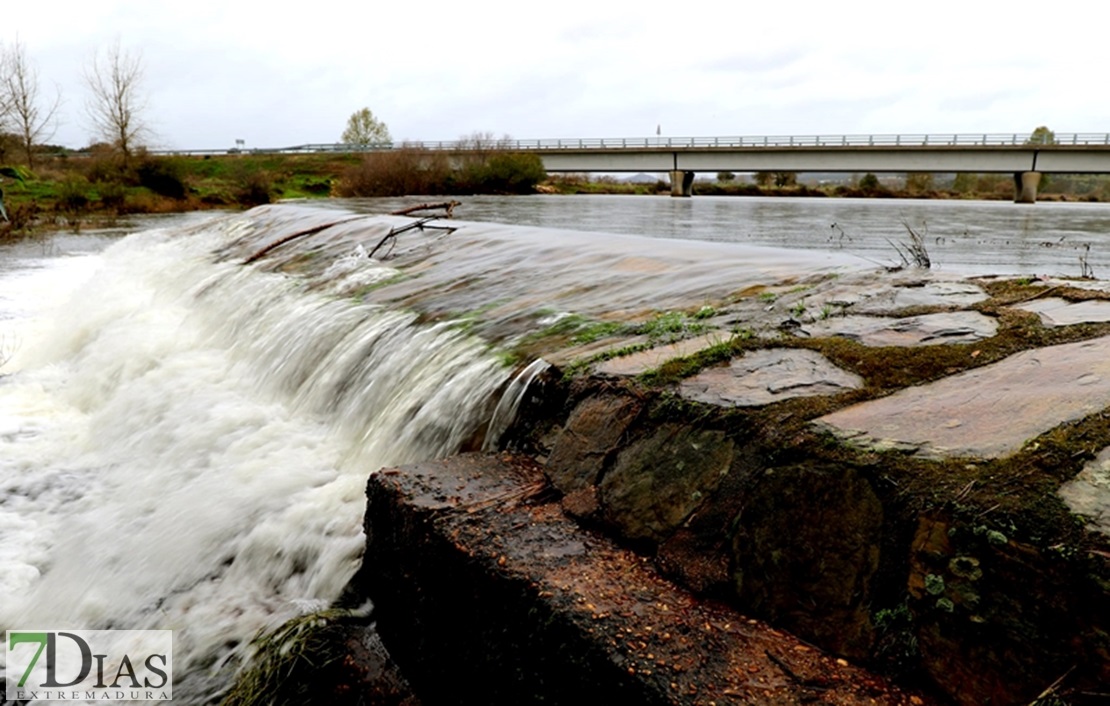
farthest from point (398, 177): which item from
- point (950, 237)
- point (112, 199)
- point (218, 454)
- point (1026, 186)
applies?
point (218, 454)

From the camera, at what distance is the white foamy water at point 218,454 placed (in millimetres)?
3297

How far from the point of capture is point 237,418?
5.12 m

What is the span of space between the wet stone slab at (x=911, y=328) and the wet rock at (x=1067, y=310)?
0.23m

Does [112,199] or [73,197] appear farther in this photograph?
[112,199]

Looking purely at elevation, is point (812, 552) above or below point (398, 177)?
below

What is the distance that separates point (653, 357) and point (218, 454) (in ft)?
10.1

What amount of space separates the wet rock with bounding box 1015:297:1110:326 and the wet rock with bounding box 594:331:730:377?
134 centimetres

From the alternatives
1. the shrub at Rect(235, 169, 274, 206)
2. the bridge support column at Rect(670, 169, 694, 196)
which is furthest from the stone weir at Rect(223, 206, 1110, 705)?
the bridge support column at Rect(670, 169, 694, 196)

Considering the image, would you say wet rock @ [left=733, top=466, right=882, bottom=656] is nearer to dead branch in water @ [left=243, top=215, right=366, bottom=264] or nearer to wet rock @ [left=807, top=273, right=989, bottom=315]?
wet rock @ [left=807, top=273, right=989, bottom=315]

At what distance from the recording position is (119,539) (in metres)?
3.97

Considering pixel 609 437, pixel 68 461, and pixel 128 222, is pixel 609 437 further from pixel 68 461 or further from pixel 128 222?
pixel 128 222

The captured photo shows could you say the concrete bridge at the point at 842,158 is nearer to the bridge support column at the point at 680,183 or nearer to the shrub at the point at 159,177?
the bridge support column at the point at 680,183

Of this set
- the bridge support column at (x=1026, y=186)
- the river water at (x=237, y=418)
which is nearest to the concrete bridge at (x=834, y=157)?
the bridge support column at (x=1026, y=186)

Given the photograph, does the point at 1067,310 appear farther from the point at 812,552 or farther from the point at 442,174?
the point at 442,174
